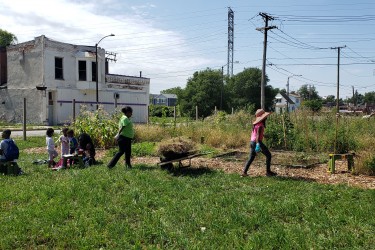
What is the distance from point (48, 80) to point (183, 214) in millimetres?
31852

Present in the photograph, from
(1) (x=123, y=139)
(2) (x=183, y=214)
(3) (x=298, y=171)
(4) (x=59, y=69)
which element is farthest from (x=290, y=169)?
(4) (x=59, y=69)

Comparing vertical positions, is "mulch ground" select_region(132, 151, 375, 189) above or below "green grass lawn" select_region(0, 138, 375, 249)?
above

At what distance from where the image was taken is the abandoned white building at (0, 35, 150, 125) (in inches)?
1374

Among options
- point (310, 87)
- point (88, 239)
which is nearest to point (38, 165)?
point (88, 239)

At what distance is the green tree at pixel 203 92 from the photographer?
2377 inches

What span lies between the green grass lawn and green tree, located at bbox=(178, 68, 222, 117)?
5222 cm

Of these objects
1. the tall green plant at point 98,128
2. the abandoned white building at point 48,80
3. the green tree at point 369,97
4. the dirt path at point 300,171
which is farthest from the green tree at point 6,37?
the green tree at point 369,97

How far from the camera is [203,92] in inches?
2378

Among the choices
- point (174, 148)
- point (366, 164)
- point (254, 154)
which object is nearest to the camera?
point (366, 164)

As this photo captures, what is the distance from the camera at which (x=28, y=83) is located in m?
35.8

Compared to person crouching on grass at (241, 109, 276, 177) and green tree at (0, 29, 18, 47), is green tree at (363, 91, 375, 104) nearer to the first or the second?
green tree at (0, 29, 18, 47)

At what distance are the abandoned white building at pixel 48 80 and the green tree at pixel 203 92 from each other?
22.7 meters

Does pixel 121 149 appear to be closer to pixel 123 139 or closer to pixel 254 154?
pixel 123 139

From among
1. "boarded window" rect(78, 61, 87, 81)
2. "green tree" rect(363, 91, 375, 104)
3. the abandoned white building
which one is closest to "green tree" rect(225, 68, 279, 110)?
the abandoned white building
